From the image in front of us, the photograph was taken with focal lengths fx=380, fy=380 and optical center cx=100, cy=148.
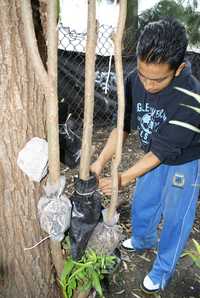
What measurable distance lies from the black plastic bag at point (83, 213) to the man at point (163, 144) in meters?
0.19

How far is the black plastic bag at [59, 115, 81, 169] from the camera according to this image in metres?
1.46

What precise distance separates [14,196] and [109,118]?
273 centimetres

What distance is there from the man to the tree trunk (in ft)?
1.13

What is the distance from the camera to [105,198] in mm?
2867

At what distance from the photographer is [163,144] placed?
162 centimetres

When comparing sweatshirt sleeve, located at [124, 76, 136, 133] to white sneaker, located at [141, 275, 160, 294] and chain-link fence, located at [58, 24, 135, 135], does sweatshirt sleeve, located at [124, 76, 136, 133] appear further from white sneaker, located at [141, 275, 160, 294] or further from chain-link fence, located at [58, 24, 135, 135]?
chain-link fence, located at [58, 24, 135, 135]

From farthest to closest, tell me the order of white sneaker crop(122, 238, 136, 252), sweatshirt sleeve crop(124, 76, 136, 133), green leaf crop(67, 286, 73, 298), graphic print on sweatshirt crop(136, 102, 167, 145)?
white sneaker crop(122, 238, 136, 252), sweatshirt sleeve crop(124, 76, 136, 133), graphic print on sweatshirt crop(136, 102, 167, 145), green leaf crop(67, 286, 73, 298)

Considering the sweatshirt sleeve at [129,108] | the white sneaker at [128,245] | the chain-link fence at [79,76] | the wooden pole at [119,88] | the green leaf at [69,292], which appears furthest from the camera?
the chain-link fence at [79,76]

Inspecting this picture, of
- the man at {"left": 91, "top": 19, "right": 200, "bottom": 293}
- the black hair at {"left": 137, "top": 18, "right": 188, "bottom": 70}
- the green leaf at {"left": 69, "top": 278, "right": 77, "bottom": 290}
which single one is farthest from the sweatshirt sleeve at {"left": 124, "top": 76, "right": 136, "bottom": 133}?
the green leaf at {"left": 69, "top": 278, "right": 77, "bottom": 290}

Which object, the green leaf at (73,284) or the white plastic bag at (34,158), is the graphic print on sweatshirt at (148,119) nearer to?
the white plastic bag at (34,158)

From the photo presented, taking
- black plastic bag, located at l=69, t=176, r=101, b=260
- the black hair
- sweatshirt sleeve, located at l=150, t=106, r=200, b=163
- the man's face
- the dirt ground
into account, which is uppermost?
the black hair

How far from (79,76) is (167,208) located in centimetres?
211

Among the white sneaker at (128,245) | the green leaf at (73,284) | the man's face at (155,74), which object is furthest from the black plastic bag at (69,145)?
the white sneaker at (128,245)

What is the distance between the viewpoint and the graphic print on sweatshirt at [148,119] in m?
1.73
